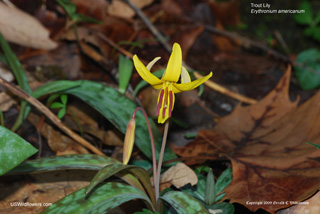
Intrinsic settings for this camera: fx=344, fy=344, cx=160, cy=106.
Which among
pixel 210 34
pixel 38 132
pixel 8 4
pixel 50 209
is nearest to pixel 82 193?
pixel 50 209

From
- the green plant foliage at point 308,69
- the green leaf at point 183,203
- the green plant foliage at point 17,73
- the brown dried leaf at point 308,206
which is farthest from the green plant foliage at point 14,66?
the green plant foliage at point 308,69

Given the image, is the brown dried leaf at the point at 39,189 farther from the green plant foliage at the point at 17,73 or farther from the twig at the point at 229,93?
the twig at the point at 229,93

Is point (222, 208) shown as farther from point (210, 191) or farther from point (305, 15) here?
point (305, 15)

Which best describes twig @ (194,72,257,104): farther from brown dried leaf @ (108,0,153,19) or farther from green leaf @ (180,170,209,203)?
green leaf @ (180,170,209,203)

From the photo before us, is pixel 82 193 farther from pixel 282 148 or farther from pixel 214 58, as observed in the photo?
pixel 214 58

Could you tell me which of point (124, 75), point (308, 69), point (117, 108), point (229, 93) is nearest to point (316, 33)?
point (308, 69)

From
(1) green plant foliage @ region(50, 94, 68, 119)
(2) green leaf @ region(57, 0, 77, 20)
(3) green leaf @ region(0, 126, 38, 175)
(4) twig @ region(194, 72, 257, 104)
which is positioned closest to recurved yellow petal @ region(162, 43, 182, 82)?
(3) green leaf @ region(0, 126, 38, 175)
